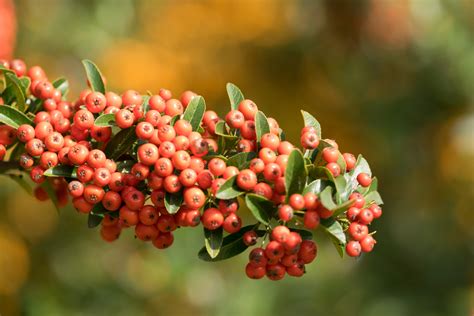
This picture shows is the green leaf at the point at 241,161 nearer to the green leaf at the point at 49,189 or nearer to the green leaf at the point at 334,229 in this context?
the green leaf at the point at 334,229

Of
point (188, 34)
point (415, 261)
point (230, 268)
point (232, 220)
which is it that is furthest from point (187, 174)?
point (188, 34)

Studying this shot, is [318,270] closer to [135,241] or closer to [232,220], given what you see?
[135,241]

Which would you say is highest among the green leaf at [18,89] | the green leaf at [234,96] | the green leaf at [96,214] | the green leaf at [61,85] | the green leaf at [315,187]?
the green leaf at [234,96]

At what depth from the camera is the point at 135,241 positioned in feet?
15.9

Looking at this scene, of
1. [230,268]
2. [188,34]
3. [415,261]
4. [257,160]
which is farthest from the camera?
[188,34]

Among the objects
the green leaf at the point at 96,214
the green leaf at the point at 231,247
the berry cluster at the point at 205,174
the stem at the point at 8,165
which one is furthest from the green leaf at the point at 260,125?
the stem at the point at 8,165

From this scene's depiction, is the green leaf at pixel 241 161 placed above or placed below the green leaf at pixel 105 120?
above

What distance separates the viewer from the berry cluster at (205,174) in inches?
60.7

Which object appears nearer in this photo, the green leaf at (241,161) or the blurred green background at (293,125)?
the green leaf at (241,161)

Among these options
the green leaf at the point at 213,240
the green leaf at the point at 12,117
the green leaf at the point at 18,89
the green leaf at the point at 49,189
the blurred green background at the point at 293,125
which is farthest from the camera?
the blurred green background at the point at 293,125

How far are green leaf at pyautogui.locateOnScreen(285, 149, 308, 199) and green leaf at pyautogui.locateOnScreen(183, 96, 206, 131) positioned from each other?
294mm

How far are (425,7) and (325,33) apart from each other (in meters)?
1.01

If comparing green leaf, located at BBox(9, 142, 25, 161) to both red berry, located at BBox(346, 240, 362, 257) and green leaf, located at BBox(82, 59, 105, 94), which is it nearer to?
green leaf, located at BBox(82, 59, 105, 94)

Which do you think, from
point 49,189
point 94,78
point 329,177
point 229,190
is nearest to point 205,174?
point 229,190
